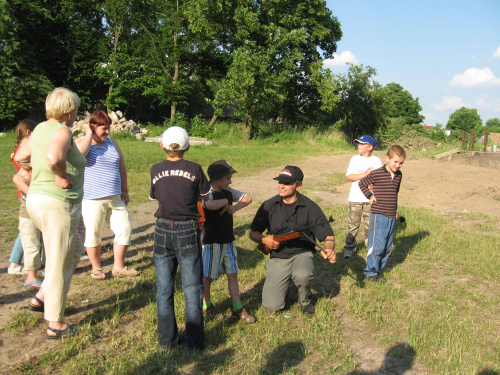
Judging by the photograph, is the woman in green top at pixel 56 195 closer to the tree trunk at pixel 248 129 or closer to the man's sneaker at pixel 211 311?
the man's sneaker at pixel 211 311

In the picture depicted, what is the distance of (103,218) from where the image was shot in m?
5.40

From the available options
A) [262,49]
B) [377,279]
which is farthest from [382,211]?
[262,49]

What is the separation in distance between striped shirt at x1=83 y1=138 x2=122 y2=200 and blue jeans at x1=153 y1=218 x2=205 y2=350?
188cm

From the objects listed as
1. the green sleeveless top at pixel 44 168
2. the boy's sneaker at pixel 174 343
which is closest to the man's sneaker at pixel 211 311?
the boy's sneaker at pixel 174 343

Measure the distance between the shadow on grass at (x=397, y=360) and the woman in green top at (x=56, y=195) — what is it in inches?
101

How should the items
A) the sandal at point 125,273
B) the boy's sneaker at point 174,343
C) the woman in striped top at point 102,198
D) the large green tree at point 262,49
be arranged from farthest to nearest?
the large green tree at point 262,49
the sandal at point 125,273
the woman in striped top at point 102,198
the boy's sneaker at point 174,343

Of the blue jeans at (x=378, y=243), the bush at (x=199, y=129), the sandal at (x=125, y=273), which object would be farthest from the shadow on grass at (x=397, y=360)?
the bush at (x=199, y=129)

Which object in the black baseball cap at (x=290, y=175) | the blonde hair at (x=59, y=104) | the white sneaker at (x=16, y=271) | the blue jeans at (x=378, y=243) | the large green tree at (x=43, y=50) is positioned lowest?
the white sneaker at (x=16, y=271)

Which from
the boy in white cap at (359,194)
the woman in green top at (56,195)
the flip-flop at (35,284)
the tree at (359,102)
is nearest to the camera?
the woman in green top at (56,195)

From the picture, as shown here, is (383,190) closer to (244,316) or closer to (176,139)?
(244,316)

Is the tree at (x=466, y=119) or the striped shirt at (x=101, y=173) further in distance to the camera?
the tree at (x=466, y=119)

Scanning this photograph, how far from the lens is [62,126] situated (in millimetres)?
3607

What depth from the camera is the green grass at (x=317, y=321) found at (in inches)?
141

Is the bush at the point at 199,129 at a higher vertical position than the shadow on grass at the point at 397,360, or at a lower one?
higher
